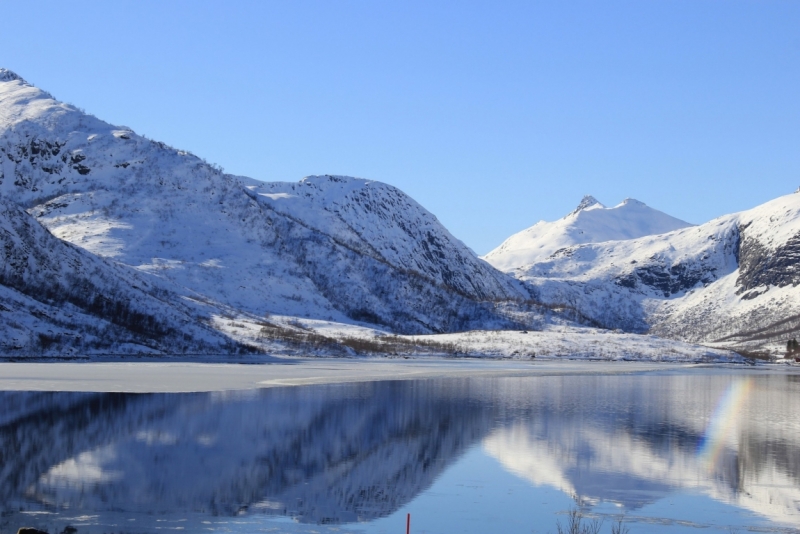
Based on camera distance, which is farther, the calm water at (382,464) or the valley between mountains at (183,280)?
the valley between mountains at (183,280)

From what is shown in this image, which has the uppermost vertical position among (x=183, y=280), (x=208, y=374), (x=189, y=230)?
(x=189, y=230)

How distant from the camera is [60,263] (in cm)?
10725

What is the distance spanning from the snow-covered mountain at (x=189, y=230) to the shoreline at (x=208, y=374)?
58.3m

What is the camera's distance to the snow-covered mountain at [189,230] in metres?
147

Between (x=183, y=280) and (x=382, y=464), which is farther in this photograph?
(x=183, y=280)

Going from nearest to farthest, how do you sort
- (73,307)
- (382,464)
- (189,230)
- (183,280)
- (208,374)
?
(382,464)
(208,374)
(73,307)
(183,280)
(189,230)

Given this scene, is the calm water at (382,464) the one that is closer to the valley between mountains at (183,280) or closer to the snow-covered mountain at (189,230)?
the valley between mountains at (183,280)

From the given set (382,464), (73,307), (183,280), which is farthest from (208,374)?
(183,280)

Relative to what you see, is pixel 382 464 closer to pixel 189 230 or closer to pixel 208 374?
pixel 208 374

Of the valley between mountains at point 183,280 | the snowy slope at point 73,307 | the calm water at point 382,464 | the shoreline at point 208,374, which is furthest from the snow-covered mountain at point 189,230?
the calm water at point 382,464

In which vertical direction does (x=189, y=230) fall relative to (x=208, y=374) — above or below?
above

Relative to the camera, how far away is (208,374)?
64125 millimetres

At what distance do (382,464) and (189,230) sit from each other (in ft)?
450

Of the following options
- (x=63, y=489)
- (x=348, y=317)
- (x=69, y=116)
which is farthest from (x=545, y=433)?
(x=69, y=116)
